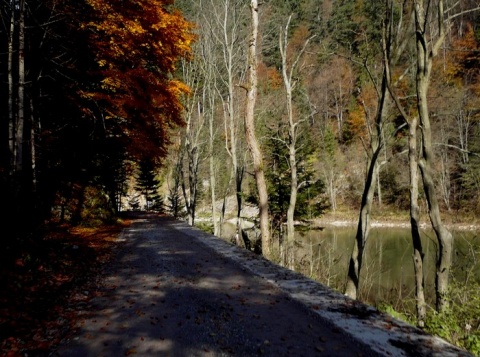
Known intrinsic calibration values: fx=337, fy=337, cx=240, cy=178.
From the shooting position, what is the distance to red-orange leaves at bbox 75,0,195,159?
13.0 metres

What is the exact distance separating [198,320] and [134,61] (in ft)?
43.6

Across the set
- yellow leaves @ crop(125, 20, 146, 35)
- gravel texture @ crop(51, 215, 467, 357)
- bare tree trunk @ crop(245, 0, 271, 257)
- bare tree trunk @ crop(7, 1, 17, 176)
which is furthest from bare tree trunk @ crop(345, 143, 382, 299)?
yellow leaves @ crop(125, 20, 146, 35)

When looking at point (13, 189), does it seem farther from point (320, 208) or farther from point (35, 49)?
point (320, 208)

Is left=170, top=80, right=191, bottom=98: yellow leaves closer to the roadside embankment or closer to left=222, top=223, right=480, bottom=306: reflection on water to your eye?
left=222, top=223, right=480, bottom=306: reflection on water

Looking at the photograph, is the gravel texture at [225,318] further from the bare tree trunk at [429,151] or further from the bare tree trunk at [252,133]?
the bare tree trunk at [252,133]

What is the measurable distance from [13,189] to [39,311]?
422 centimetres

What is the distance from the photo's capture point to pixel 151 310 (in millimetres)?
4875

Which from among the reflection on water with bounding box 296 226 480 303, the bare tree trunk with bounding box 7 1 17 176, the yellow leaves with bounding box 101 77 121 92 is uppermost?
the yellow leaves with bounding box 101 77 121 92

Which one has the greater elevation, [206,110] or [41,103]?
[206,110]

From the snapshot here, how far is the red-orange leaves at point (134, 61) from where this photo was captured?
12977mm

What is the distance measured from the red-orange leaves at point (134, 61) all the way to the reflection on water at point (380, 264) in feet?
29.4

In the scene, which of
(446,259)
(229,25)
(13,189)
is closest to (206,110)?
(229,25)

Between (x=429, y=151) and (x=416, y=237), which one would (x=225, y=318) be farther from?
(x=416, y=237)

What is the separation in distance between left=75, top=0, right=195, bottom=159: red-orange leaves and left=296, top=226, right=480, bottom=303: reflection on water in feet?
29.4
